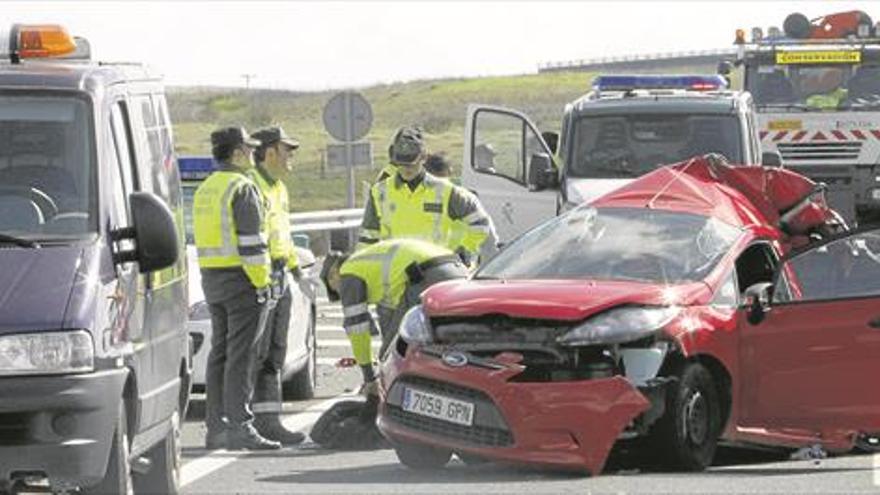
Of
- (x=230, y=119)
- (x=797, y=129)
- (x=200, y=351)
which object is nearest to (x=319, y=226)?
(x=797, y=129)

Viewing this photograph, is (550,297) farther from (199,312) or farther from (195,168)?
(195,168)

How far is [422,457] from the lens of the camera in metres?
11.8

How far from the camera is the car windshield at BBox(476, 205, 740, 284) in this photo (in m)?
12.1

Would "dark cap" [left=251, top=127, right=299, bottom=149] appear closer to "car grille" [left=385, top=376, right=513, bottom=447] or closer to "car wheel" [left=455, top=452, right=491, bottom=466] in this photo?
"car grille" [left=385, top=376, right=513, bottom=447]

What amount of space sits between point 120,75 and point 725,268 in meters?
3.60

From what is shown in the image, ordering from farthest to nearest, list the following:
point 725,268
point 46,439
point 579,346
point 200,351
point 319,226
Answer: point 319,226 < point 200,351 < point 725,268 < point 579,346 < point 46,439

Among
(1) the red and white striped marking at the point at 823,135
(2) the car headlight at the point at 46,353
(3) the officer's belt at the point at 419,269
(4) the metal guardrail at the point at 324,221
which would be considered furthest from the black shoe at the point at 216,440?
(4) the metal guardrail at the point at 324,221

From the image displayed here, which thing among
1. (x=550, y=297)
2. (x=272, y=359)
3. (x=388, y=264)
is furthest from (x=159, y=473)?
(x=272, y=359)

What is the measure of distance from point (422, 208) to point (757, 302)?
3.35 m

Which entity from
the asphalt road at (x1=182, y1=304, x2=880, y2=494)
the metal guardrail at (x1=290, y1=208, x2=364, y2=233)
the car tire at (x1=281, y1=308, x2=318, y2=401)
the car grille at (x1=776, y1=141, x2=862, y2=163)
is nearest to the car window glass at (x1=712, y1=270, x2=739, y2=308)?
the asphalt road at (x1=182, y1=304, x2=880, y2=494)

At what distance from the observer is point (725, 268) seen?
476 inches

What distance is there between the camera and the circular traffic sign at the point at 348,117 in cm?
3369

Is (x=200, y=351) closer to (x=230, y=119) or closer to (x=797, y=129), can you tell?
(x=797, y=129)

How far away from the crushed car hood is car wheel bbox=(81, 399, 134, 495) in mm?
2672
